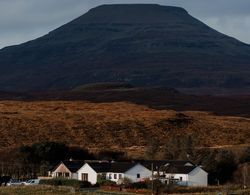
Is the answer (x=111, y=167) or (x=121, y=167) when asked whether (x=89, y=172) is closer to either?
(x=111, y=167)

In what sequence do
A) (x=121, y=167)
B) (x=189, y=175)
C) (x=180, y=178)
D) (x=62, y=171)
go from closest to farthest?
(x=189, y=175) → (x=180, y=178) → (x=121, y=167) → (x=62, y=171)

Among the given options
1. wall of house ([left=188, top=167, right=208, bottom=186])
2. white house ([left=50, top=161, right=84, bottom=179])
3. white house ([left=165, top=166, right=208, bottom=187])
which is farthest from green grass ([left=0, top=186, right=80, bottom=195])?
wall of house ([left=188, top=167, right=208, bottom=186])

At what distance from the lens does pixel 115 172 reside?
63.3m

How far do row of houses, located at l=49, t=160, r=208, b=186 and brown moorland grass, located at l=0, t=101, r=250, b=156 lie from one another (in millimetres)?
24566

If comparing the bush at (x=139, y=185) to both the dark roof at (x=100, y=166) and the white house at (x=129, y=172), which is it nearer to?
the white house at (x=129, y=172)

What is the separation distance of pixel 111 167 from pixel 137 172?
2534 mm

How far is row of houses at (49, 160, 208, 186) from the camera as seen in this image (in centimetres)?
6250

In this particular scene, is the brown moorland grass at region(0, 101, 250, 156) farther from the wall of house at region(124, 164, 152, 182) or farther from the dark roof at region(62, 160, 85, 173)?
the wall of house at region(124, 164, 152, 182)

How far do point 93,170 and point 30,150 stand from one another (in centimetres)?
1428

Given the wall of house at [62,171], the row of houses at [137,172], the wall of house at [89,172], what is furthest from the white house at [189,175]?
the wall of house at [62,171]

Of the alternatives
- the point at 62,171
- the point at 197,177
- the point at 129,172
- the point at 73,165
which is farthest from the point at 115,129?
the point at 197,177

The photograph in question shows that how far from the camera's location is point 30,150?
249 ft

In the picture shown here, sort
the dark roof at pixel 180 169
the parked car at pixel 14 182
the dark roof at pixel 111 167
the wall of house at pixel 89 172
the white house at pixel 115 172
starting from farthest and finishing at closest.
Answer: the wall of house at pixel 89 172
the dark roof at pixel 111 167
the white house at pixel 115 172
the dark roof at pixel 180 169
the parked car at pixel 14 182

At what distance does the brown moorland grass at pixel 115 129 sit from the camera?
106m
